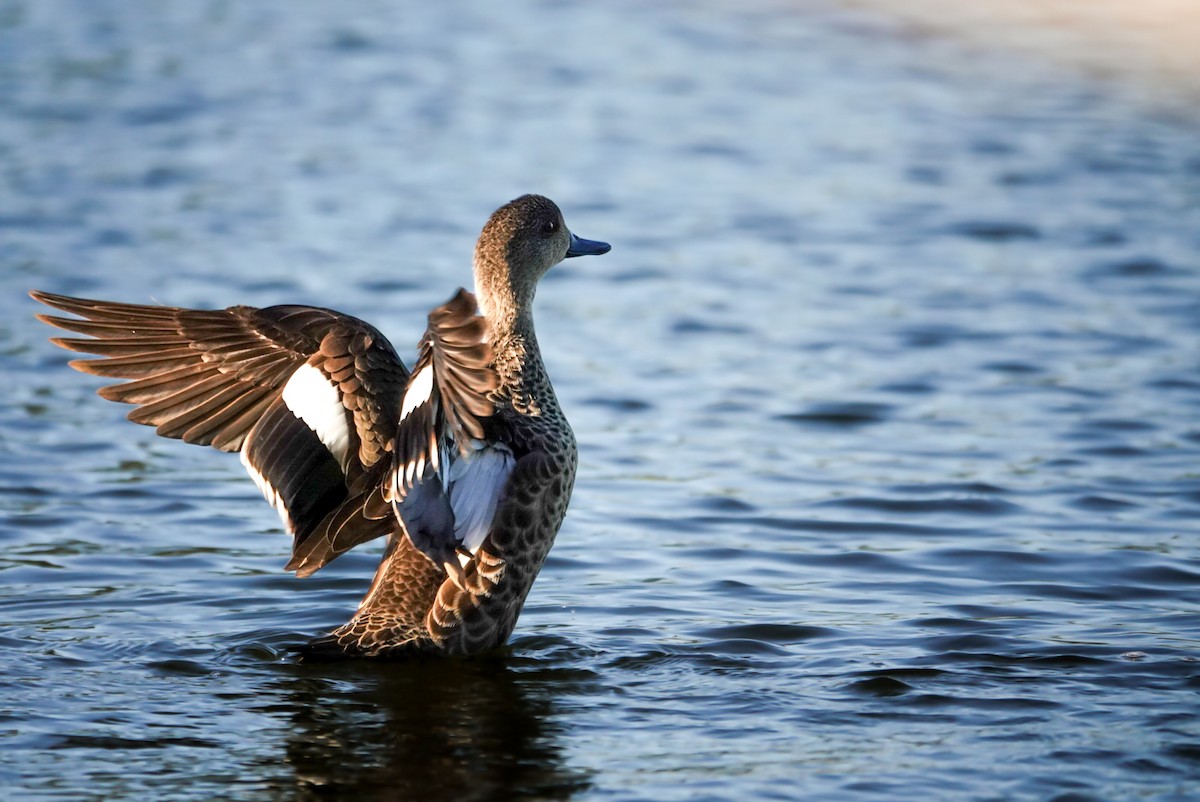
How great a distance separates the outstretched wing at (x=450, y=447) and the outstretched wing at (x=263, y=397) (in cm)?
36

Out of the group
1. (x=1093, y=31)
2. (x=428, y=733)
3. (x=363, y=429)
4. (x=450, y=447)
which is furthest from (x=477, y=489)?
(x=1093, y=31)

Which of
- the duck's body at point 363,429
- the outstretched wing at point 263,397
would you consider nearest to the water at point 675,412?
the duck's body at point 363,429

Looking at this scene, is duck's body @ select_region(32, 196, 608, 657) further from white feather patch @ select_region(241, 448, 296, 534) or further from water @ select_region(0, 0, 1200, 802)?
water @ select_region(0, 0, 1200, 802)

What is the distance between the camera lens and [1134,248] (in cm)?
1138

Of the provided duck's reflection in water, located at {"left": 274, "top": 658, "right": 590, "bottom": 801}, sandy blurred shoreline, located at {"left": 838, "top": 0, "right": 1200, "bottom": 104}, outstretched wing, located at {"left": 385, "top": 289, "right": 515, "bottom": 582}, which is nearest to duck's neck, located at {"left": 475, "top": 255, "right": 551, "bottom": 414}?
outstretched wing, located at {"left": 385, "top": 289, "right": 515, "bottom": 582}

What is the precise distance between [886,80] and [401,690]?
11569 mm

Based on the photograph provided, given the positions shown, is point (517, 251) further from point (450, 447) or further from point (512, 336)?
point (450, 447)

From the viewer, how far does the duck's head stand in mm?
6027

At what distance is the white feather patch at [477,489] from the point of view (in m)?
5.52

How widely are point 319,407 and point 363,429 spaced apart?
0.18 m

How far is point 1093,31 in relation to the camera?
17.6 meters

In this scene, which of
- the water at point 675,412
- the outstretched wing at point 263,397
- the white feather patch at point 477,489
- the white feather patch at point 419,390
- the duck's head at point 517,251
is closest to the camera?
the white feather patch at point 419,390

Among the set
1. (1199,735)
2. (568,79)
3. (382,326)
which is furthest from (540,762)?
(568,79)

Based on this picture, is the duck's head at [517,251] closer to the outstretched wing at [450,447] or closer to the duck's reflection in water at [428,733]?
the outstretched wing at [450,447]
